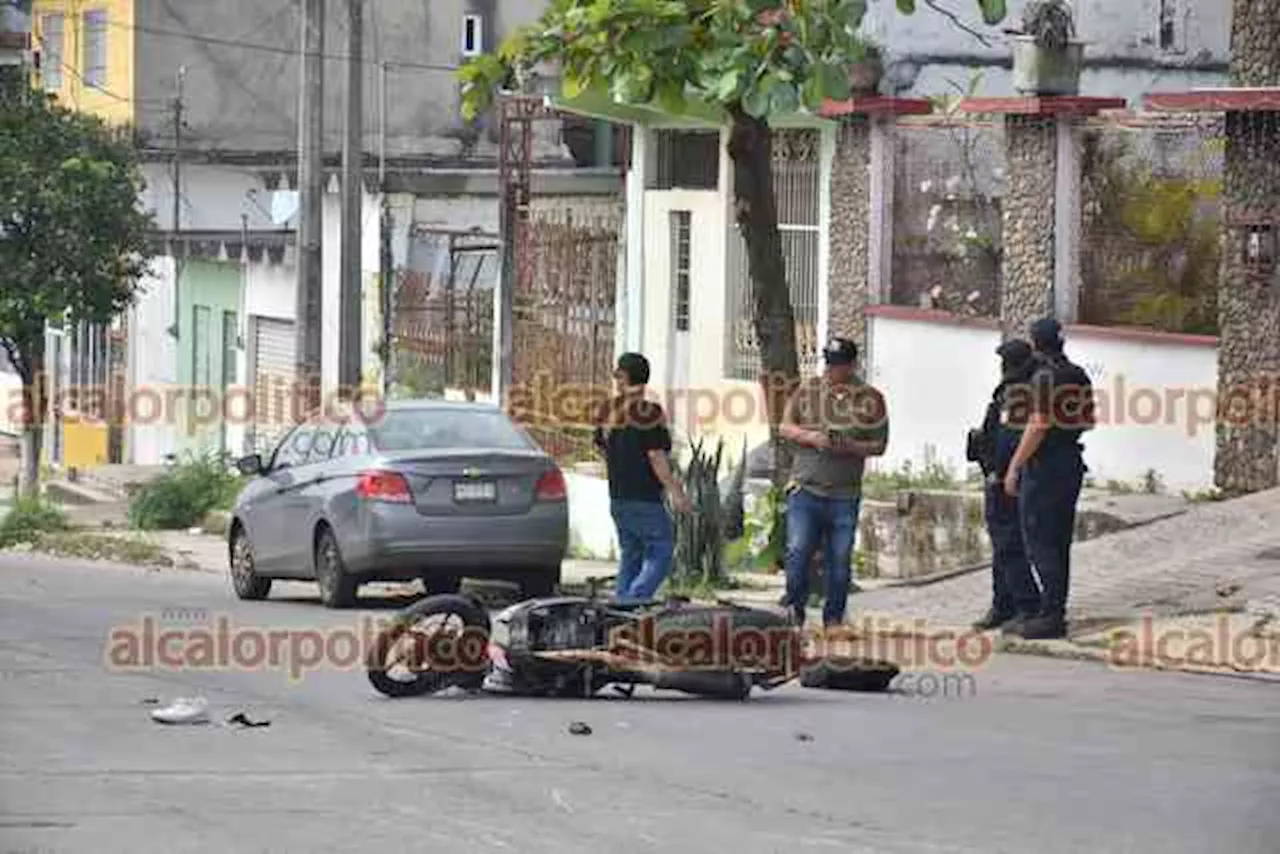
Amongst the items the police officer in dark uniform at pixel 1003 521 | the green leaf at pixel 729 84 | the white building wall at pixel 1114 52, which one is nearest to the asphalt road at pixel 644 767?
the police officer in dark uniform at pixel 1003 521

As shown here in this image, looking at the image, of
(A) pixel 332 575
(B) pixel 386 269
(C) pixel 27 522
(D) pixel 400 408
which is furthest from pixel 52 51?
(A) pixel 332 575

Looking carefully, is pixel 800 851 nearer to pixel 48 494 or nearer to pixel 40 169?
pixel 40 169

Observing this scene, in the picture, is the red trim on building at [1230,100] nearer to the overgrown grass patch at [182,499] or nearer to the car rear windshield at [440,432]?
the car rear windshield at [440,432]

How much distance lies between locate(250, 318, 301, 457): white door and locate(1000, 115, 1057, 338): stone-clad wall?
63.2ft

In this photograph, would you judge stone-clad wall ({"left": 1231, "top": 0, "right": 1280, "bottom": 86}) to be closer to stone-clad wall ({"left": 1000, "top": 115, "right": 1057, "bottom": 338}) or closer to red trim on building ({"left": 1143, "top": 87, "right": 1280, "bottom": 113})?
red trim on building ({"left": 1143, "top": 87, "right": 1280, "bottom": 113})

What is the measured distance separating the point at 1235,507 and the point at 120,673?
28.2 ft

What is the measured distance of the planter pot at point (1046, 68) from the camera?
22.0 m

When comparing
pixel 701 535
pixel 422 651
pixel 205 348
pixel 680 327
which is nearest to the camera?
pixel 422 651

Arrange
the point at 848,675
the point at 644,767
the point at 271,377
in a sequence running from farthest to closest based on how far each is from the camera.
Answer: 1. the point at 271,377
2. the point at 848,675
3. the point at 644,767

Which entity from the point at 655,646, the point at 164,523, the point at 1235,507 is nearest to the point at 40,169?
the point at 164,523

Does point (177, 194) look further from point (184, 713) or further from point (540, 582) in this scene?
point (184, 713)

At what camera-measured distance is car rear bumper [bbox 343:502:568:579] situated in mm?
19938

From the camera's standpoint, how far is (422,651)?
13523 millimetres

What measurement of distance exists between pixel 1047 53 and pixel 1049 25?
23 centimetres
